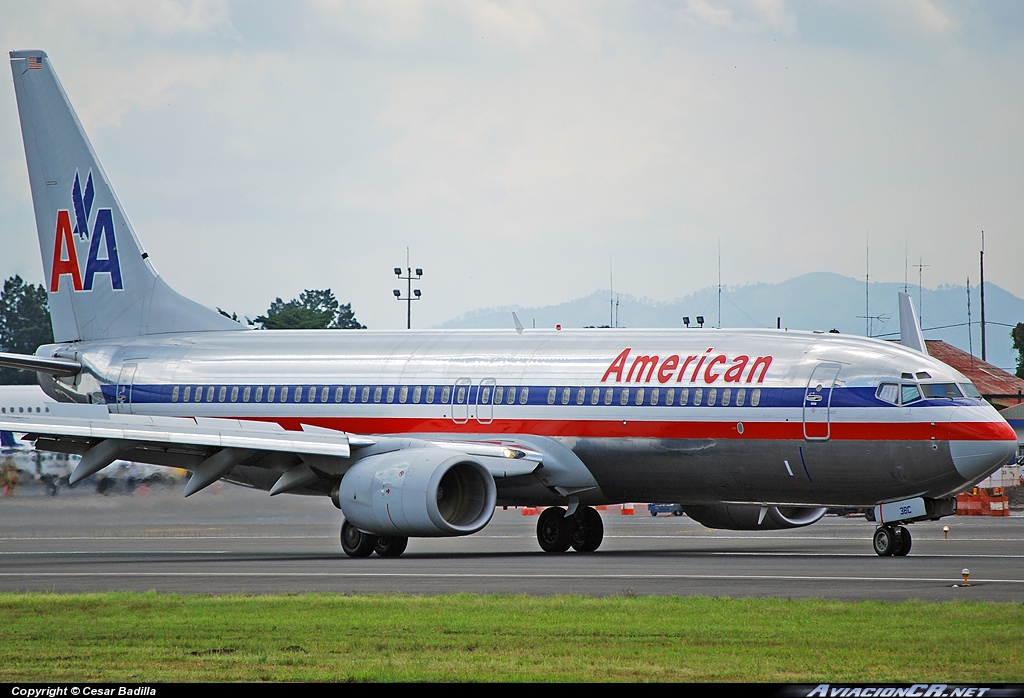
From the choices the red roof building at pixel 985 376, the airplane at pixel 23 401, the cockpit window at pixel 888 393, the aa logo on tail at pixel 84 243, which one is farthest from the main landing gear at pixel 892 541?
the red roof building at pixel 985 376

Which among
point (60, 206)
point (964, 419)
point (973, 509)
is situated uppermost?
point (60, 206)

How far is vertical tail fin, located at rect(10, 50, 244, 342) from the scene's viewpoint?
124ft

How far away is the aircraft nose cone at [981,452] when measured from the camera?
26234mm

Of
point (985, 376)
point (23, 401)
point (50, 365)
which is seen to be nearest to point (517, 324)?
point (50, 365)

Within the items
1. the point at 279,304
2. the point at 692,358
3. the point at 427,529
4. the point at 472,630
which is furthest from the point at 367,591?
the point at 279,304

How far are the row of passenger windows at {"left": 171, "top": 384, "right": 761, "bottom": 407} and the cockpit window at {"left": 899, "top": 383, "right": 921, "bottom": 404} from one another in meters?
2.49

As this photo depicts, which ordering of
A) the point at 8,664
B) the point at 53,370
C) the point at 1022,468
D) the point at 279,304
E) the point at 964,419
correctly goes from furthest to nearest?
1. the point at 279,304
2. the point at 1022,468
3. the point at 53,370
4. the point at 964,419
5. the point at 8,664

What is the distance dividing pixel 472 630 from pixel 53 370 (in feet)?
74.8

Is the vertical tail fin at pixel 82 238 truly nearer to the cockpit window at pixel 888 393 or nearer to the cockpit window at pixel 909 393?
the cockpit window at pixel 888 393

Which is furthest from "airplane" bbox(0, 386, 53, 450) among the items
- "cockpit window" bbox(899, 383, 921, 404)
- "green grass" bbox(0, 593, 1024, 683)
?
"green grass" bbox(0, 593, 1024, 683)

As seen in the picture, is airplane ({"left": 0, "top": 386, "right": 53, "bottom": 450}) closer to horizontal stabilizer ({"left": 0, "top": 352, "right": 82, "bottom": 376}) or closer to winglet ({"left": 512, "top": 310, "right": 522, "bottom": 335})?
horizontal stabilizer ({"left": 0, "top": 352, "right": 82, "bottom": 376})

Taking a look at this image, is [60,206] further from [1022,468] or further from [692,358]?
[1022,468]

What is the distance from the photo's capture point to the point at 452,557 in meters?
→ 29.5

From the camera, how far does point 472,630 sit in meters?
15.9
